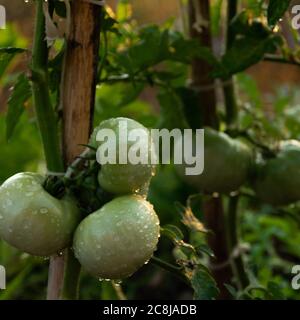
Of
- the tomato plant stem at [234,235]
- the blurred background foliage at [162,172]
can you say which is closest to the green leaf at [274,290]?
the blurred background foliage at [162,172]

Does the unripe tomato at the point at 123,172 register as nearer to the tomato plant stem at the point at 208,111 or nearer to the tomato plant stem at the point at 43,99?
the tomato plant stem at the point at 43,99

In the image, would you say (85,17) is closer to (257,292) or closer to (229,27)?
(229,27)

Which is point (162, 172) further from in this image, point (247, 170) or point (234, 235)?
point (247, 170)

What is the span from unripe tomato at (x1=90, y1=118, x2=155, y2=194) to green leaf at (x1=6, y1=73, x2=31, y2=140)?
0.49 feet

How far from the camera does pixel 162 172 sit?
1721 mm

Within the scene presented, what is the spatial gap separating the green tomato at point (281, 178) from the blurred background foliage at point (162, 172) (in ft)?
0.19

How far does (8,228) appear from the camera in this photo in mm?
597

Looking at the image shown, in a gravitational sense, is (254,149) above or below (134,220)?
below

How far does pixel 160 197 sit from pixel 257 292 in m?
0.80

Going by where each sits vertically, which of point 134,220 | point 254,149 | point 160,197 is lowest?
point 160,197

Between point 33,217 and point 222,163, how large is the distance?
1.55 feet
